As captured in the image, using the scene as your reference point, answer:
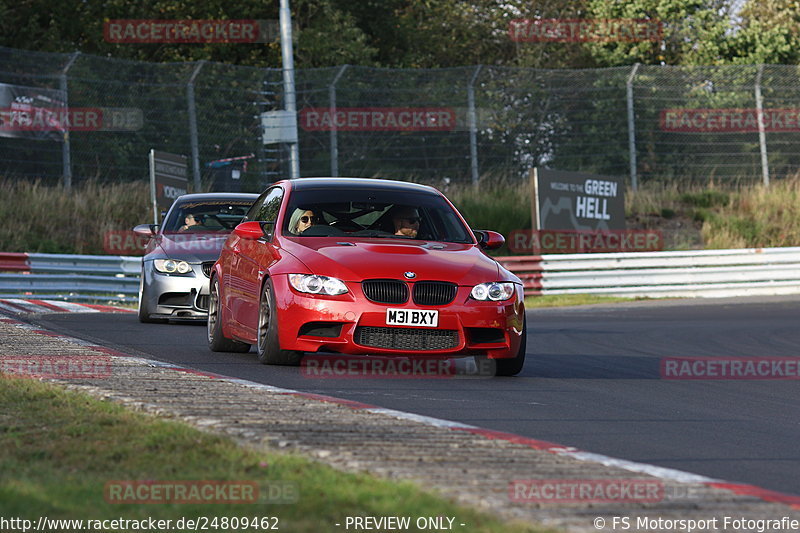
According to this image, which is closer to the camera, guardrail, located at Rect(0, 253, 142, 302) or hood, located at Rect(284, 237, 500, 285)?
hood, located at Rect(284, 237, 500, 285)

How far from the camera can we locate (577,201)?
89.1ft

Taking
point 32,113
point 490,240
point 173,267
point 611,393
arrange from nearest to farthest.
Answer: point 611,393 < point 490,240 < point 173,267 < point 32,113

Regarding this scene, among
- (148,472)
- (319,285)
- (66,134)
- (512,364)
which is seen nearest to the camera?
(148,472)

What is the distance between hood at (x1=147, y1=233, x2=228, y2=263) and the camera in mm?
15760

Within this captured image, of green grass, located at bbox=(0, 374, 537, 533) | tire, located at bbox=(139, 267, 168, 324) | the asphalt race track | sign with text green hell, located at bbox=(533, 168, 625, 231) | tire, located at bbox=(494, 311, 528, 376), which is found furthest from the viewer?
sign with text green hell, located at bbox=(533, 168, 625, 231)

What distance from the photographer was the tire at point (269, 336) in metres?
10.3

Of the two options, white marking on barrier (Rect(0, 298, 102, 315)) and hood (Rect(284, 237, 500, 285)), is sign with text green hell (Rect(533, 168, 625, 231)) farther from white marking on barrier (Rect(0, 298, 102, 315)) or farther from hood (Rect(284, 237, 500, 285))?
hood (Rect(284, 237, 500, 285))

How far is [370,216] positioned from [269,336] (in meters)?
1.49

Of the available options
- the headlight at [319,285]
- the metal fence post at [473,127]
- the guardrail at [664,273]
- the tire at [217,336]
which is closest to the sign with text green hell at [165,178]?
the guardrail at [664,273]

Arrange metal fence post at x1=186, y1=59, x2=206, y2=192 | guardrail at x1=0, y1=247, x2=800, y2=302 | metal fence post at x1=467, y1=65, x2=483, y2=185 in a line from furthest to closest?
1. metal fence post at x1=467, y1=65, x2=483, y2=185
2. metal fence post at x1=186, y1=59, x2=206, y2=192
3. guardrail at x1=0, y1=247, x2=800, y2=302

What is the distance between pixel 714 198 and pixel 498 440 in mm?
27777

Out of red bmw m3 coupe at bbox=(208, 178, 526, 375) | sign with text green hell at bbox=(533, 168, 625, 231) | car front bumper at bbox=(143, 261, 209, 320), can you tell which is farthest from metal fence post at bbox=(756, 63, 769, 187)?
red bmw m3 coupe at bbox=(208, 178, 526, 375)

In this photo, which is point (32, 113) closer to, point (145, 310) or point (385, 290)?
point (145, 310)

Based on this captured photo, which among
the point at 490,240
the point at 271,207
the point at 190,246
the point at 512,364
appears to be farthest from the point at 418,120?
the point at 512,364
